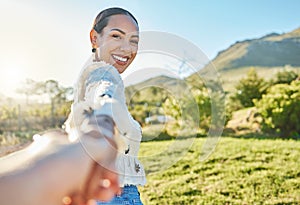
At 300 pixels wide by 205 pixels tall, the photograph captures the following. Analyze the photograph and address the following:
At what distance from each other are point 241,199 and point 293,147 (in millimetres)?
2720

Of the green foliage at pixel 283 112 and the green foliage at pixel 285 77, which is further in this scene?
the green foliage at pixel 285 77

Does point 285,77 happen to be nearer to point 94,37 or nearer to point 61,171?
point 94,37

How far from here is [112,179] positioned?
279 millimetres

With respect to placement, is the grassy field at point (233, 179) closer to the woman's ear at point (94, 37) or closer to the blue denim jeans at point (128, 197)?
A: the blue denim jeans at point (128, 197)

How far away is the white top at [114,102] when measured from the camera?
0.34m

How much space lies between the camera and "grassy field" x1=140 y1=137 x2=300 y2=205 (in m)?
4.40

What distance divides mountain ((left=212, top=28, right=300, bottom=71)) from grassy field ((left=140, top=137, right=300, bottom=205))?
24.1m

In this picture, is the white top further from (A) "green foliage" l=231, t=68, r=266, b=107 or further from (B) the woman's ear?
(A) "green foliage" l=231, t=68, r=266, b=107

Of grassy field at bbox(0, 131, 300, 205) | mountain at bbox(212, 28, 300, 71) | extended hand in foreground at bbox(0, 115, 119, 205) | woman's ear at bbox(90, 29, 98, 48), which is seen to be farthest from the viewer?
mountain at bbox(212, 28, 300, 71)

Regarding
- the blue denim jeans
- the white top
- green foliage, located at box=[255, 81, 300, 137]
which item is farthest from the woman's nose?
green foliage, located at box=[255, 81, 300, 137]

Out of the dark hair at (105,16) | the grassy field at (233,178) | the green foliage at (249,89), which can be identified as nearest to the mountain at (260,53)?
the green foliage at (249,89)

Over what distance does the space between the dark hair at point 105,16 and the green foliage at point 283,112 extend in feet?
24.9

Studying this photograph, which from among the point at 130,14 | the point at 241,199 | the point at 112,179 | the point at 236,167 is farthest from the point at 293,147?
the point at 112,179

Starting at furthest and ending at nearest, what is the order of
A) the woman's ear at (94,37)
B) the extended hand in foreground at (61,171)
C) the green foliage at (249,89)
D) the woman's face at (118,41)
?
the green foliage at (249,89) → the woman's ear at (94,37) → the woman's face at (118,41) → the extended hand in foreground at (61,171)
